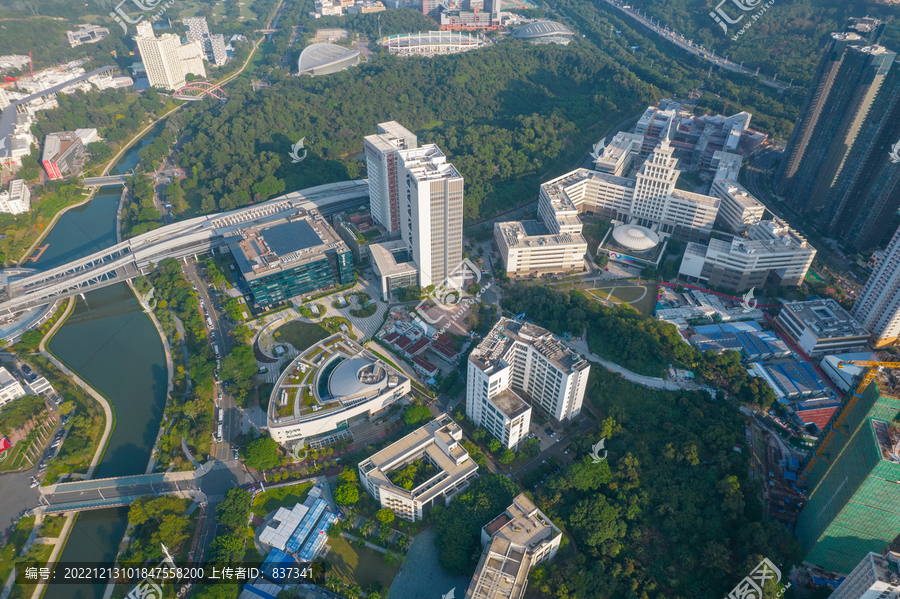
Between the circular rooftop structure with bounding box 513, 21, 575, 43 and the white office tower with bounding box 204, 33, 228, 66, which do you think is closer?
the white office tower with bounding box 204, 33, 228, 66

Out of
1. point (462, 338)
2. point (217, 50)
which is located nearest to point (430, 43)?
point (217, 50)

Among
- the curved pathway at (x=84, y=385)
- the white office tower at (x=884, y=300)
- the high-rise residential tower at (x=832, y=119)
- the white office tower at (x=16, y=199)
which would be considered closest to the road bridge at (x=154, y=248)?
the curved pathway at (x=84, y=385)

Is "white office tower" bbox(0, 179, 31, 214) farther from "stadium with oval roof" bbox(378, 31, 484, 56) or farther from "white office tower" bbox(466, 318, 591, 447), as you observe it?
"stadium with oval roof" bbox(378, 31, 484, 56)

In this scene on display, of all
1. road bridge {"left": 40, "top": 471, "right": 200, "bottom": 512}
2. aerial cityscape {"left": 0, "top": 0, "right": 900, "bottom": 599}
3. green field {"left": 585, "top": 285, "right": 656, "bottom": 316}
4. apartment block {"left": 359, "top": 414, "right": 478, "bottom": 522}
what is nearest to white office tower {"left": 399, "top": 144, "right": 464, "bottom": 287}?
aerial cityscape {"left": 0, "top": 0, "right": 900, "bottom": 599}

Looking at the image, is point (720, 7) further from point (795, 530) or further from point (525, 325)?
point (795, 530)

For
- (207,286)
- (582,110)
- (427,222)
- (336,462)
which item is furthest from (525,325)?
(582,110)

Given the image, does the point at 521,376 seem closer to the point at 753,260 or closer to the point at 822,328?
the point at 822,328
